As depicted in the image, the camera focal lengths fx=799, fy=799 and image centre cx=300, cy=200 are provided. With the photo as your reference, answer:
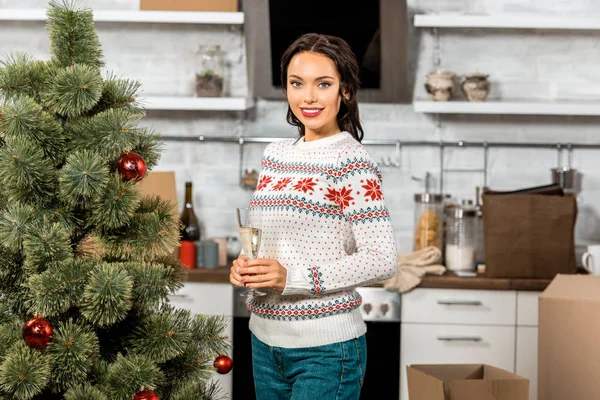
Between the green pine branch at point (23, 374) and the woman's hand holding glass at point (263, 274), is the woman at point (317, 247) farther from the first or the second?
the green pine branch at point (23, 374)

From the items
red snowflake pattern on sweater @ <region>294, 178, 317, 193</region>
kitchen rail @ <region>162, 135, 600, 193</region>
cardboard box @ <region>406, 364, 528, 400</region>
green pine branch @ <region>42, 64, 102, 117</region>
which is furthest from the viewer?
kitchen rail @ <region>162, 135, 600, 193</region>

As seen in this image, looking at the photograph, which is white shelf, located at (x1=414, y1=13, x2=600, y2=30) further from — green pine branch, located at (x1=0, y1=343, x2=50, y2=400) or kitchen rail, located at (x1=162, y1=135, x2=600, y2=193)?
green pine branch, located at (x1=0, y1=343, x2=50, y2=400)

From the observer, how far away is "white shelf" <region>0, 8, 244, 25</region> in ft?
10.9

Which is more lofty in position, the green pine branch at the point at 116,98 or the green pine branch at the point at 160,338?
the green pine branch at the point at 116,98

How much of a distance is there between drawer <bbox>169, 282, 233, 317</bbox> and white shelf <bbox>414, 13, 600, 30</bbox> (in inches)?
53.5

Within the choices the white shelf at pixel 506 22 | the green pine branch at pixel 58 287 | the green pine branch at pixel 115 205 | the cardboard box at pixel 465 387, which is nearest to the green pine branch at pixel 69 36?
the green pine branch at pixel 115 205

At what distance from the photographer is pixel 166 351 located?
145cm

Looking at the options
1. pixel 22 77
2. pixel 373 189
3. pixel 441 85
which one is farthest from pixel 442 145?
pixel 22 77

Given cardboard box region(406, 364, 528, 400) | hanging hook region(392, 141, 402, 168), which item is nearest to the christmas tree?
cardboard box region(406, 364, 528, 400)

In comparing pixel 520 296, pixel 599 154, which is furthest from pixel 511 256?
pixel 599 154

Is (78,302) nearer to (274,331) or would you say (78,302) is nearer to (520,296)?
(274,331)

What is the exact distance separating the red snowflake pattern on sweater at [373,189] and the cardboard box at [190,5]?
2050mm

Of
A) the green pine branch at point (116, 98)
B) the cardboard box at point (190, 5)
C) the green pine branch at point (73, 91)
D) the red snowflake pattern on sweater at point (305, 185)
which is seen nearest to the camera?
the green pine branch at point (73, 91)

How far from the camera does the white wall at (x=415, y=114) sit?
3.58 m
